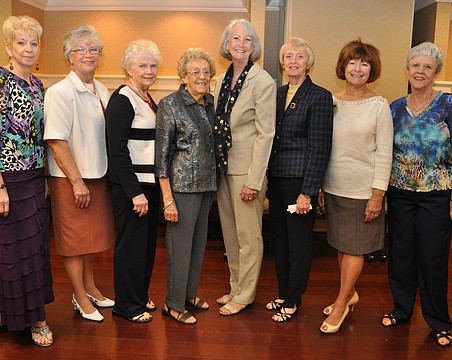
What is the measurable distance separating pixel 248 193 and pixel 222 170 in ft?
0.65

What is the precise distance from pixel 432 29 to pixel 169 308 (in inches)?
156

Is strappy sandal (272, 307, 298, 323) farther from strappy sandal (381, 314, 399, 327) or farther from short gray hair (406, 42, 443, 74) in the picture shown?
short gray hair (406, 42, 443, 74)

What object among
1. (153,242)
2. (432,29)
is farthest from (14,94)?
(432,29)

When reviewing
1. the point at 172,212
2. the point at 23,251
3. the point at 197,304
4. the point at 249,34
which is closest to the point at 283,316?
the point at 197,304

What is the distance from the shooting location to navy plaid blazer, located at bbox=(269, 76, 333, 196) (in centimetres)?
280

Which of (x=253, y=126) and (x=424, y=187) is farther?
(x=253, y=126)

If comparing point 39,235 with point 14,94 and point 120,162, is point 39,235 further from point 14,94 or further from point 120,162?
point 14,94

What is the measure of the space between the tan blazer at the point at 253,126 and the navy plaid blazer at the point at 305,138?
3.4 inches

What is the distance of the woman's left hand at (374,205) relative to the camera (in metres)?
2.78

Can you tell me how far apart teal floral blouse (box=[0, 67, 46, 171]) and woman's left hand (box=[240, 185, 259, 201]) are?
111 centimetres

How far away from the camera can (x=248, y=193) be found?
9.69 feet

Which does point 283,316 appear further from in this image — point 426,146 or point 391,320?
point 426,146

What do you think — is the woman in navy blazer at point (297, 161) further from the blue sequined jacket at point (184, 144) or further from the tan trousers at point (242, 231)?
the blue sequined jacket at point (184, 144)

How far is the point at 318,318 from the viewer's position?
3.15m
